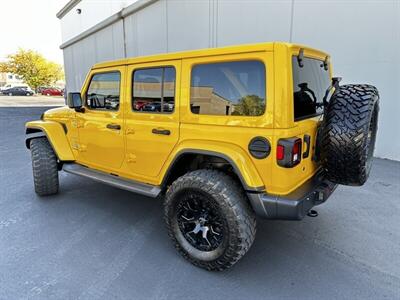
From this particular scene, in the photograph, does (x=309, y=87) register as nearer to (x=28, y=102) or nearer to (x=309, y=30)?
(x=309, y=30)

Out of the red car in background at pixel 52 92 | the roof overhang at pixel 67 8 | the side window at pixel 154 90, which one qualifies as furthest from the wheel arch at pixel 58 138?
the red car in background at pixel 52 92

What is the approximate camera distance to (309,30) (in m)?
7.00

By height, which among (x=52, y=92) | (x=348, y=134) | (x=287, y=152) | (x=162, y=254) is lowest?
(x=162, y=254)

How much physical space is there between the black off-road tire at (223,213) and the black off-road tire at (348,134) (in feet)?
2.80

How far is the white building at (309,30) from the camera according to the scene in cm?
612

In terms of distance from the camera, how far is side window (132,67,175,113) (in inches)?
117

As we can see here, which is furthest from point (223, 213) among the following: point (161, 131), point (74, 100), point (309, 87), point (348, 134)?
point (74, 100)

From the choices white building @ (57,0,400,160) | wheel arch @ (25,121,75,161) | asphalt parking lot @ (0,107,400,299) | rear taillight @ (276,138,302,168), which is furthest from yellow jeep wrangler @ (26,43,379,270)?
white building @ (57,0,400,160)

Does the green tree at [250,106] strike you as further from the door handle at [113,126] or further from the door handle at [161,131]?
the door handle at [113,126]

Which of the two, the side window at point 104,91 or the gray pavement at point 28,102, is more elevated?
the side window at point 104,91

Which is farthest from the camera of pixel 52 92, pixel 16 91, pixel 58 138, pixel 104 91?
pixel 52 92

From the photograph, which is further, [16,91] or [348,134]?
[16,91]

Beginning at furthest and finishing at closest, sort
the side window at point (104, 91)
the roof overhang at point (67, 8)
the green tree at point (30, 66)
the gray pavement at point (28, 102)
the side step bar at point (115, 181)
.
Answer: the green tree at point (30, 66), the gray pavement at point (28, 102), the roof overhang at point (67, 8), the side window at point (104, 91), the side step bar at point (115, 181)

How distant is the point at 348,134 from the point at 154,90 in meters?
1.92
